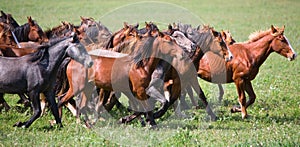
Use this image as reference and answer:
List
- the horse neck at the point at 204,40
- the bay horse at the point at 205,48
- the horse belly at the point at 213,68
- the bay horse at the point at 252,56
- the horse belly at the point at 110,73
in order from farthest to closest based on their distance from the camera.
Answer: the horse belly at the point at 213,68 < the bay horse at the point at 252,56 < the horse neck at the point at 204,40 < the bay horse at the point at 205,48 < the horse belly at the point at 110,73

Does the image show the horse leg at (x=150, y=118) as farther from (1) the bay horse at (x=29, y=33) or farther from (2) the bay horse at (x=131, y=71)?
(1) the bay horse at (x=29, y=33)

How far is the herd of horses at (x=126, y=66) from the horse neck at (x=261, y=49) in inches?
0.9

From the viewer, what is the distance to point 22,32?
13.7 meters

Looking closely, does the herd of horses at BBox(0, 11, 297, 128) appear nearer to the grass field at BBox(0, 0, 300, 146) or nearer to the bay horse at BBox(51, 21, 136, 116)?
the bay horse at BBox(51, 21, 136, 116)

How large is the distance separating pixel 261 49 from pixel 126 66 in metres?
3.41

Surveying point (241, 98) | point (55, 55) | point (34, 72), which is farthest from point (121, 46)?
point (241, 98)

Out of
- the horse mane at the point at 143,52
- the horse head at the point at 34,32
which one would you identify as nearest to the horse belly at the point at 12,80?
the horse mane at the point at 143,52

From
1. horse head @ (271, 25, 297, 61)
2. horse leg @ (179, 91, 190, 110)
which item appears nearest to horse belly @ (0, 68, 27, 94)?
horse leg @ (179, 91, 190, 110)

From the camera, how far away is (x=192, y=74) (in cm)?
1207

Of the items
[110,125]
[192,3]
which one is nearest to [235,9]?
[192,3]

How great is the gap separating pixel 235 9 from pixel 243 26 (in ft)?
27.6

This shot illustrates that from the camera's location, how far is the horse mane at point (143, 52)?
10.5 meters

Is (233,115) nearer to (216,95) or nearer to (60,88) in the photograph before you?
(216,95)

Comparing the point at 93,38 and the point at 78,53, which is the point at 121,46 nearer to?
the point at 78,53
